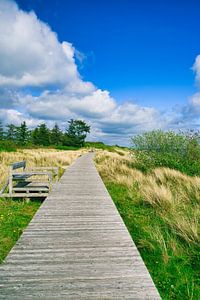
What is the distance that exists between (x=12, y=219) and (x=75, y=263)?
4.46 m

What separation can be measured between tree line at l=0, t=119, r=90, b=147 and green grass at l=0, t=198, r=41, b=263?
71.0 meters

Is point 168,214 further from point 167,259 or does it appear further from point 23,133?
point 23,133

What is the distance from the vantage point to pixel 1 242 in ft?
19.8

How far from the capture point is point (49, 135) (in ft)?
272

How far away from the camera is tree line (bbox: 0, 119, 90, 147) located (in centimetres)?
7925

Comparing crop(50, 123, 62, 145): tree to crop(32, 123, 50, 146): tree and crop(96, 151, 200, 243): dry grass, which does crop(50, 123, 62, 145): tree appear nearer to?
crop(32, 123, 50, 146): tree

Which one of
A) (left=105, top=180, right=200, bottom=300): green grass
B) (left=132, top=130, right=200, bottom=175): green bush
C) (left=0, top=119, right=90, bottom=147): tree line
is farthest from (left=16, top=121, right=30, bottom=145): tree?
(left=105, top=180, right=200, bottom=300): green grass

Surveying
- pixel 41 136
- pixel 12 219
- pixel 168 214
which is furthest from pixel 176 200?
pixel 41 136

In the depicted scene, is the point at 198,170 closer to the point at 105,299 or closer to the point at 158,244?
the point at 158,244

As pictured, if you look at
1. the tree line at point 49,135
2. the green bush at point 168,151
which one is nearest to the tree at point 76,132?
the tree line at point 49,135

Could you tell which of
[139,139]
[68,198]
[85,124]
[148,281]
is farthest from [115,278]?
[85,124]

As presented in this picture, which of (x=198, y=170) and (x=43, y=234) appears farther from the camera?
(x=198, y=170)

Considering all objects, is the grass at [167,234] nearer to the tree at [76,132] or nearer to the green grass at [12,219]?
the green grass at [12,219]

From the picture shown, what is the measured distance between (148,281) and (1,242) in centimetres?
384
